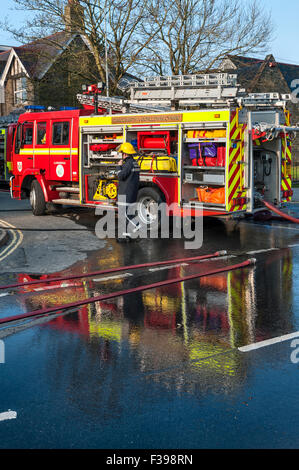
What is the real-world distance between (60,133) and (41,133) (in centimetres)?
84

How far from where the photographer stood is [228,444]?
11.6 ft

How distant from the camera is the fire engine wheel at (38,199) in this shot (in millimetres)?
15273

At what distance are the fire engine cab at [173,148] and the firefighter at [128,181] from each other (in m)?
0.82

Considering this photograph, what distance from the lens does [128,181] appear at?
459 inches

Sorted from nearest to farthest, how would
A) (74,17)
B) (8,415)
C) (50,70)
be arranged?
1. (8,415)
2. (74,17)
3. (50,70)

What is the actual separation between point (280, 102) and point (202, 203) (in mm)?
2784

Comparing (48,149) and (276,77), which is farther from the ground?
(276,77)

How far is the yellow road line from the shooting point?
10180 mm

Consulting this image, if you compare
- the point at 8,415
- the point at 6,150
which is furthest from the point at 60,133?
the point at 8,415

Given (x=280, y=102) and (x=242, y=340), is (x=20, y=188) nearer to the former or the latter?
(x=280, y=102)

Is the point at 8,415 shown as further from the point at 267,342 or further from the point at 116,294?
the point at 116,294

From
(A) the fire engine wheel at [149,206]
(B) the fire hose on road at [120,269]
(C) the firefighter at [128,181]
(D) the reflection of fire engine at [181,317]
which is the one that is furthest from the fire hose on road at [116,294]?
(A) the fire engine wheel at [149,206]

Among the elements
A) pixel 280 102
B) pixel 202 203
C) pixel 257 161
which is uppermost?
pixel 280 102

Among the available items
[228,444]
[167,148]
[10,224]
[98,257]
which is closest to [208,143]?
[167,148]
